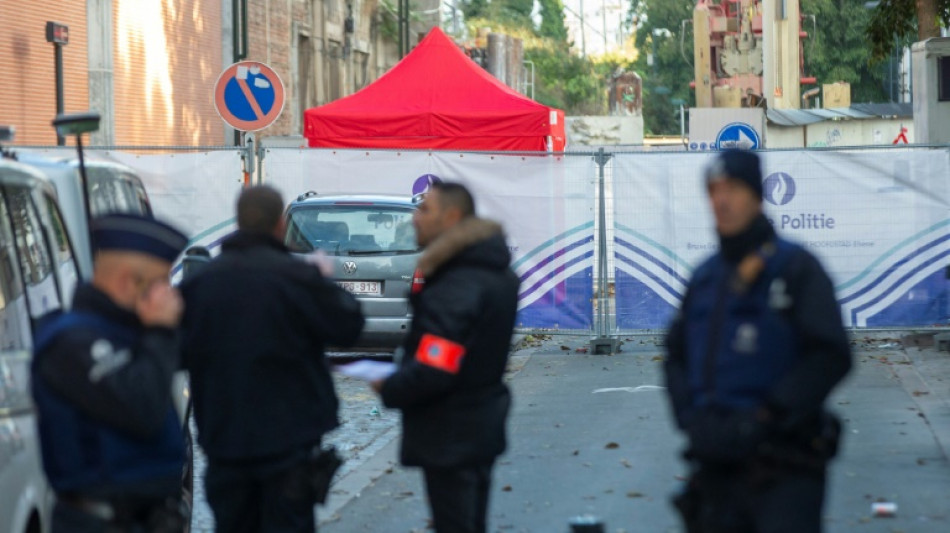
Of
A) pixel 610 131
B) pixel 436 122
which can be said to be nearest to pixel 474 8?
pixel 610 131

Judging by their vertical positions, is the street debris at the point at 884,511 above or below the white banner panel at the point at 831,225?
below

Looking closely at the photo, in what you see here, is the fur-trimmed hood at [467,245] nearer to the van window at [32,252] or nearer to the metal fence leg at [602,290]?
the van window at [32,252]

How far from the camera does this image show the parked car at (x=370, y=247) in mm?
14984

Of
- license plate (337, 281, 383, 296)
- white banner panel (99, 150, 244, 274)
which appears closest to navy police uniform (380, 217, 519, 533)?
license plate (337, 281, 383, 296)

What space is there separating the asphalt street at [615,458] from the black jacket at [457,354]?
2.73 m

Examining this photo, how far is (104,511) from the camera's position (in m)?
4.38

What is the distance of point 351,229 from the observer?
49.9 feet

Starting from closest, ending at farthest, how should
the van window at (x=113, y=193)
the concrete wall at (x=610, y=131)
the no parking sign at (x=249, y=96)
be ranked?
the van window at (x=113, y=193) < the no parking sign at (x=249, y=96) < the concrete wall at (x=610, y=131)

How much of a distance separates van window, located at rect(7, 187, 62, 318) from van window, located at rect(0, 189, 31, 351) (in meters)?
0.04

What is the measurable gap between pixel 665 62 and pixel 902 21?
7837 cm

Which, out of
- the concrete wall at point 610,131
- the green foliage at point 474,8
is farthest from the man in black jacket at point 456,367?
the green foliage at point 474,8

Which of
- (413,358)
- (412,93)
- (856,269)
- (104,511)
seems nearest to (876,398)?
(856,269)

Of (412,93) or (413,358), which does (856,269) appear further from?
(413,358)

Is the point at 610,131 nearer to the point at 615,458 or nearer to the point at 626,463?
the point at 615,458
